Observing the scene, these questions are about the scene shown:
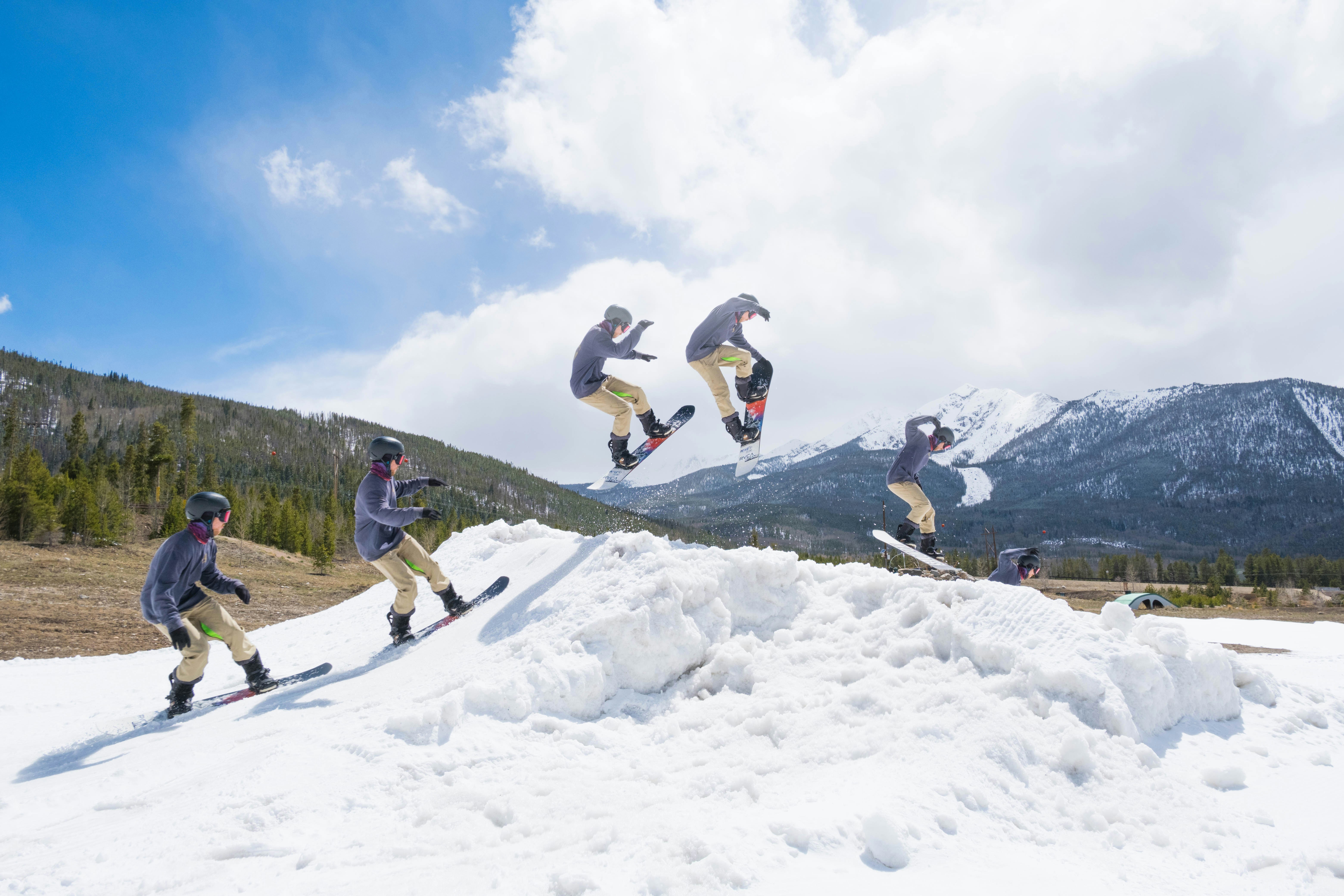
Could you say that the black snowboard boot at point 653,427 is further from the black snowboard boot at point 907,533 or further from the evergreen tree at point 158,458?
the evergreen tree at point 158,458

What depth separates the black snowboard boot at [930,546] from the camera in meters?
11.4

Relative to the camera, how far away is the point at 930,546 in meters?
11.6

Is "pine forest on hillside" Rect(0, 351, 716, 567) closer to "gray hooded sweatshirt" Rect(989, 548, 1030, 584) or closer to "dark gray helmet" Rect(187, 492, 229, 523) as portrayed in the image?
"dark gray helmet" Rect(187, 492, 229, 523)

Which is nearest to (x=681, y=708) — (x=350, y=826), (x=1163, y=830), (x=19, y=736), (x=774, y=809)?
(x=774, y=809)

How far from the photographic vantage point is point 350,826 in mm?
3857

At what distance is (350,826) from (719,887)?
7.59 ft

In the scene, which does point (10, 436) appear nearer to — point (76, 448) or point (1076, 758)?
point (76, 448)

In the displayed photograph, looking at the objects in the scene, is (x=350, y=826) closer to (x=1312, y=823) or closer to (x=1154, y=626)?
(x=1312, y=823)

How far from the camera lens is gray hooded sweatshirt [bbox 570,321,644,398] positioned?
10.2 meters

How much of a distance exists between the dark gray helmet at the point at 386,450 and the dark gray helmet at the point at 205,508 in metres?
1.62

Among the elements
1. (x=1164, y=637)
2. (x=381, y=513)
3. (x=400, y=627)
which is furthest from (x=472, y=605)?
(x=1164, y=637)

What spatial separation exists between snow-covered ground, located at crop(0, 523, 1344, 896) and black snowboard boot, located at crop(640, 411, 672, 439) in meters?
4.08

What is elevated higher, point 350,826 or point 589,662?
point 589,662

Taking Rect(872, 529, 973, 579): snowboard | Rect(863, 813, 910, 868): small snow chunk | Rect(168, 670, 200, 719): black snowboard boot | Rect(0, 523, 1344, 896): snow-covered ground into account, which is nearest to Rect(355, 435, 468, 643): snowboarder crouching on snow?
Rect(0, 523, 1344, 896): snow-covered ground
